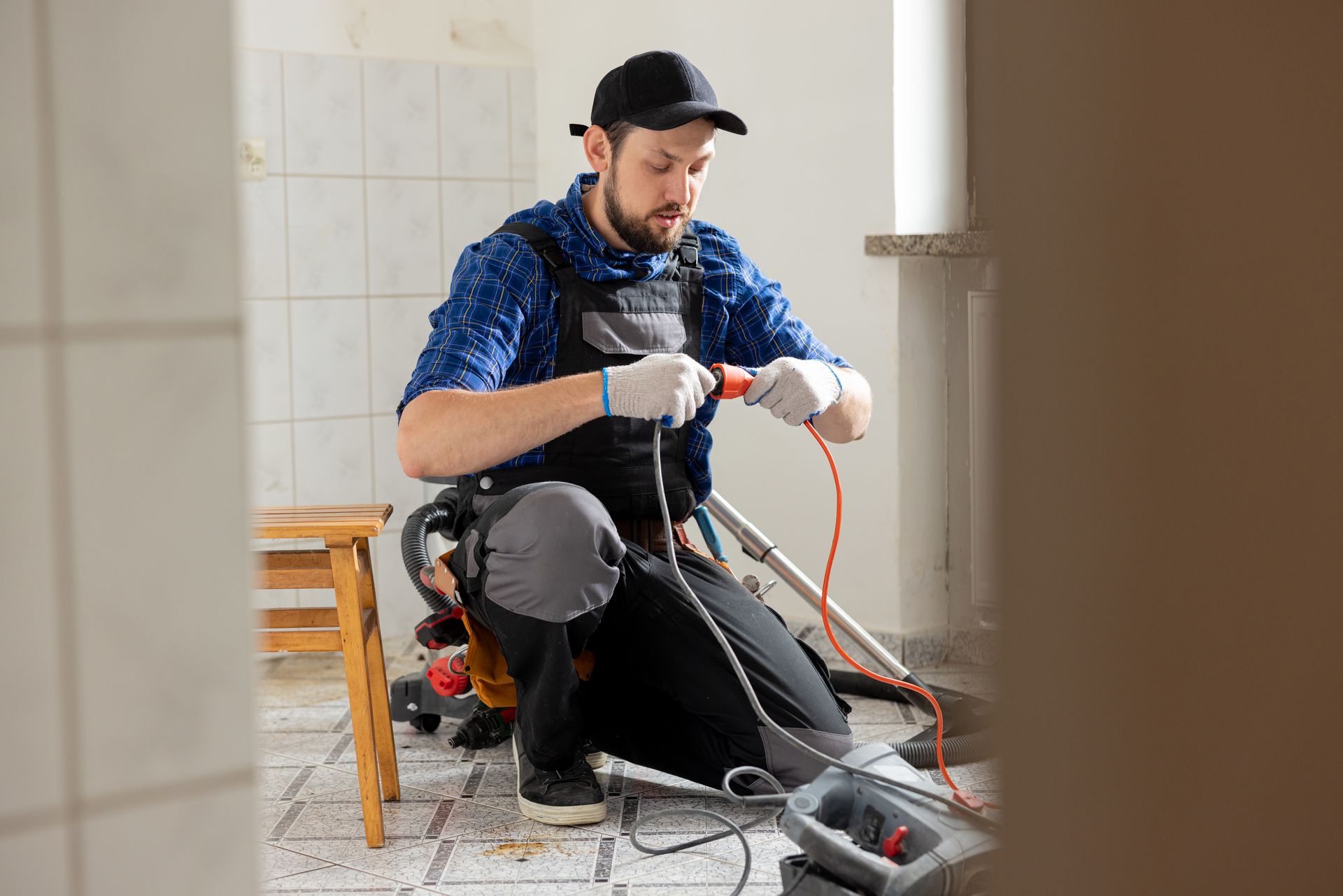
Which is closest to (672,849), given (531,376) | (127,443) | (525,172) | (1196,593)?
(531,376)

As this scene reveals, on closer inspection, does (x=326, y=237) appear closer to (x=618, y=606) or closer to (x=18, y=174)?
(x=618, y=606)

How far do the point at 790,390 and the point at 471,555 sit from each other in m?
0.51

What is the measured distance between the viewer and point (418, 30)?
9.80ft

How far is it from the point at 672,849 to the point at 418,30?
2090 mm

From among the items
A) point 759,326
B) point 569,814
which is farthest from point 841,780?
point 759,326

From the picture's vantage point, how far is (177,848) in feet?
1.64

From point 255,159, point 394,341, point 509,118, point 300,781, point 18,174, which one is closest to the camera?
point 18,174

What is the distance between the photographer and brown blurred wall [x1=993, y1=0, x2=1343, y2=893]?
21.6 inches

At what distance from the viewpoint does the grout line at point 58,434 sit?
0.45m

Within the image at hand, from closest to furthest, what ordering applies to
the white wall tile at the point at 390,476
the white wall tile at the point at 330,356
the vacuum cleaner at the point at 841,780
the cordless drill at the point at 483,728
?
the vacuum cleaner at the point at 841,780, the cordless drill at the point at 483,728, the white wall tile at the point at 330,356, the white wall tile at the point at 390,476

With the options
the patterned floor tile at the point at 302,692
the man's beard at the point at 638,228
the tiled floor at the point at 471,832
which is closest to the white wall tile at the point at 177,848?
the tiled floor at the point at 471,832

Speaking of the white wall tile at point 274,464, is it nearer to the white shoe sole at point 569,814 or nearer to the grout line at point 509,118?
the grout line at point 509,118

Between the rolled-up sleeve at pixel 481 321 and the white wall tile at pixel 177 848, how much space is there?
1.25m

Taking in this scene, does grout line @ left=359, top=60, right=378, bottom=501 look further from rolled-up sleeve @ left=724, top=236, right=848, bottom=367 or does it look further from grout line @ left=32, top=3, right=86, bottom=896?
grout line @ left=32, top=3, right=86, bottom=896
